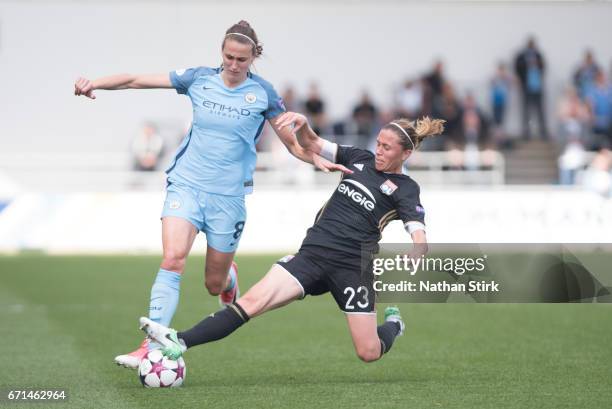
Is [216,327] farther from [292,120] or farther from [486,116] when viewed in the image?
[486,116]

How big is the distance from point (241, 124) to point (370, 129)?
640 inches

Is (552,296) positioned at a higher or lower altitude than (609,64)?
lower

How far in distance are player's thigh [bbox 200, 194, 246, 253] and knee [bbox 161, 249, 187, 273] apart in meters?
0.51

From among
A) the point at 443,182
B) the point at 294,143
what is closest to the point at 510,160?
the point at 443,182

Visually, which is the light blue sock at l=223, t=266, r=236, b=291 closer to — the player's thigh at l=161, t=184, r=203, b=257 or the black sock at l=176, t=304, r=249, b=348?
the player's thigh at l=161, t=184, r=203, b=257

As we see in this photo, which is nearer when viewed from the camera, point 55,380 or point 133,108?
point 55,380

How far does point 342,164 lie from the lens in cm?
848

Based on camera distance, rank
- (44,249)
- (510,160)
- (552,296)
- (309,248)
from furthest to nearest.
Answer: (510,160) < (44,249) < (552,296) < (309,248)

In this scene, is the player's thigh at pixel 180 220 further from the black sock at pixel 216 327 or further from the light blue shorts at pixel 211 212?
the black sock at pixel 216 327

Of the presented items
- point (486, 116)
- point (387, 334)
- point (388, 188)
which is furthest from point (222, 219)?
point (486, 116)

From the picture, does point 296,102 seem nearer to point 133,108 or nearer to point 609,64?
point 133,108

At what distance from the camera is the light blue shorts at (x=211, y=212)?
8555mm

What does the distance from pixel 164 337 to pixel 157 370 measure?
1.01 feet

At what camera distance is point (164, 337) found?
762 centimetres
